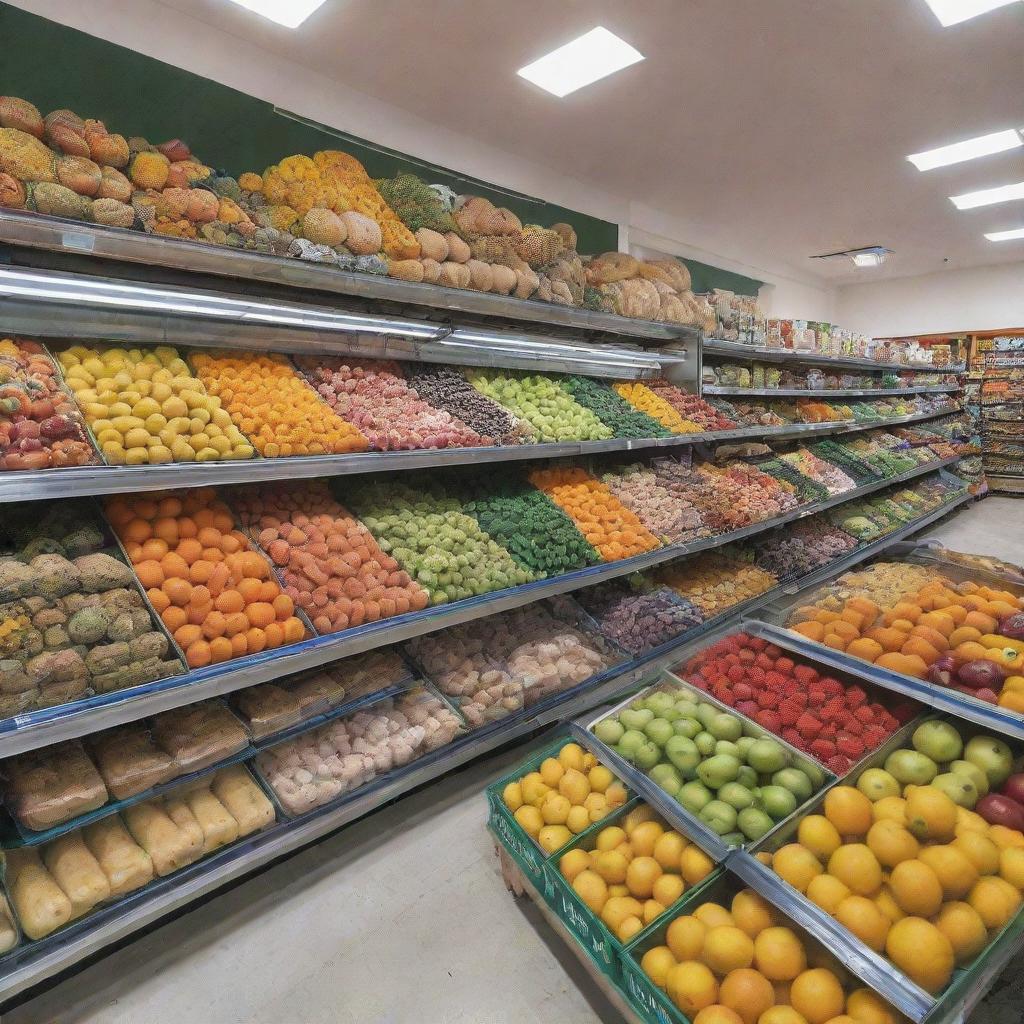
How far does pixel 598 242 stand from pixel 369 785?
441cm

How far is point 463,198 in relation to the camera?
3.28 meters

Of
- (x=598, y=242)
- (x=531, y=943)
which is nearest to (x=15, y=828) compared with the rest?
(x=531, y=943)

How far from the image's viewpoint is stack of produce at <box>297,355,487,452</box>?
2555mm

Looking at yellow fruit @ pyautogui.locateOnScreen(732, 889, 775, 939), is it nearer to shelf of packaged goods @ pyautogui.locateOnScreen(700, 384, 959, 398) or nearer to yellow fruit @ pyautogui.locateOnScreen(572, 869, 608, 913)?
yellow fruit @ pyautogui.locateOnScreen(572, 869, 608, 913)

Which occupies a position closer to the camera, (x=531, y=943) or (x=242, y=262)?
(x=531, y=943)

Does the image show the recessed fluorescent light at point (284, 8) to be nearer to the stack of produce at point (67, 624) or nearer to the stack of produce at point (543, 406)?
the stack of produce at point (543, 406)

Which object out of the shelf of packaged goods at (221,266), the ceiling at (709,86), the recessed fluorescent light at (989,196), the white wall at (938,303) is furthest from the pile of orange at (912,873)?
the white wall at (938,303)

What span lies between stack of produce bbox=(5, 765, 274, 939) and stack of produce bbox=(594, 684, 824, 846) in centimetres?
124

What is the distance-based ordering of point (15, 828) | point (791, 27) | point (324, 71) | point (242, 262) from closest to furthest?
point (15, 828) → point (242, 262) → point (791, 27) → point (324, 71)

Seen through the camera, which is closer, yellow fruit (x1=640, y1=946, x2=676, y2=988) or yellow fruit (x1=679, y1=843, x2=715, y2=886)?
yellow fruit (x1=640, y1=946, x2=676, y2=988)

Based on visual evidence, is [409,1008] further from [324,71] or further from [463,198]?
[324,71]

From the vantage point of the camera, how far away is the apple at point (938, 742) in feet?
5.39

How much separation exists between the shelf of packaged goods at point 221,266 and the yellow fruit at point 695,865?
2.28 meters

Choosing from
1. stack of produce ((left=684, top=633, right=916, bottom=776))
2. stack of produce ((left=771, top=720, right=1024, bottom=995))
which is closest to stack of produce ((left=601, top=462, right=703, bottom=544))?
stack of produce ((left=684, top=633, right=916, bottom=776))
